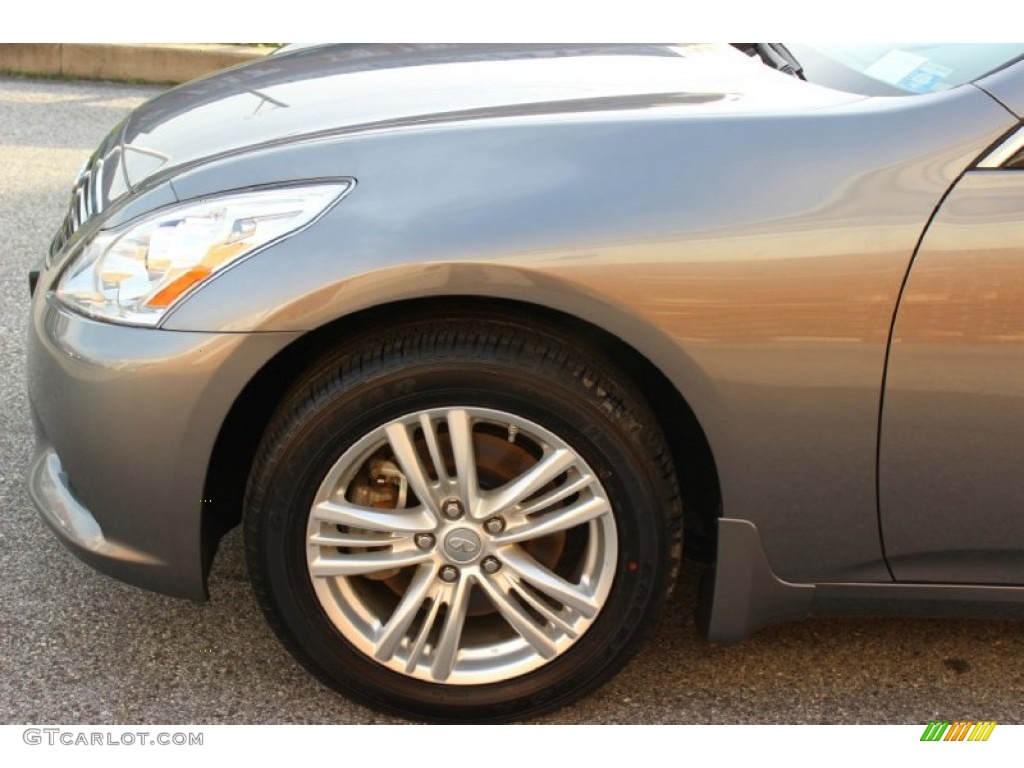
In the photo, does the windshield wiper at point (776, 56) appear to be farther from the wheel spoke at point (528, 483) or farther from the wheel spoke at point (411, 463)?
the wheel spoke at point (411, 463)

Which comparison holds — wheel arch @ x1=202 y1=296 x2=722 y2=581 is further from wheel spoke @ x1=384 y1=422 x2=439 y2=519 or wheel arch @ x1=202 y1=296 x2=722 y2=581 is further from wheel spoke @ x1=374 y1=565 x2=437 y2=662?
wheel spoke @ x1=374 y1=565 x2=437 y2=662

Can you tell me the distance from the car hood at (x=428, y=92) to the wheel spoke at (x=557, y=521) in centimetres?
72

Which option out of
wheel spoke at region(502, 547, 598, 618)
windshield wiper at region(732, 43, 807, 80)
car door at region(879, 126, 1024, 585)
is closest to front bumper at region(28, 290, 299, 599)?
wheel spoke at region(502, 547, 598, 618)

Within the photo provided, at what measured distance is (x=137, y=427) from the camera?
7.34 feet

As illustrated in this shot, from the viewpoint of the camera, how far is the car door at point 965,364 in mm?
2059

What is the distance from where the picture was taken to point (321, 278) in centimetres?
213

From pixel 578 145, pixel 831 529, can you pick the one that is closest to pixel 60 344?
pixel 578 145

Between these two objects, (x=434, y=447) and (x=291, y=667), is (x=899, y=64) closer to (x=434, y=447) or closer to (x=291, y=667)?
(x=434, y=447)

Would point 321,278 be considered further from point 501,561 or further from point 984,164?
point 984,164

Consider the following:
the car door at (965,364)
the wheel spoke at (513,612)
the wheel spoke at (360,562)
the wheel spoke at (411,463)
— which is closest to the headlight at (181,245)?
the wheel spoke at (411,463)

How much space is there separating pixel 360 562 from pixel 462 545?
0.63ft

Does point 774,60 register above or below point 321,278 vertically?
above
